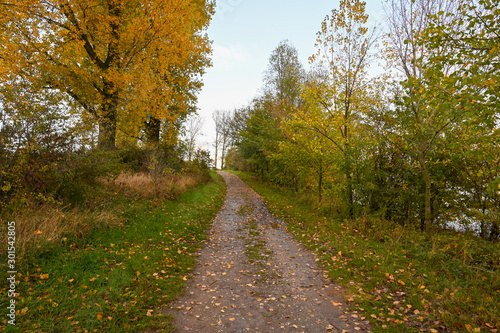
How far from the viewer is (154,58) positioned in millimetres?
10938

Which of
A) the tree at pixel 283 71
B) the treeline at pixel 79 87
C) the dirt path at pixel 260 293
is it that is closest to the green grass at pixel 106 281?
the dirt path at pixel 260 293

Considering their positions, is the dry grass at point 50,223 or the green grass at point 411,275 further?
the dry grass at point 50,223

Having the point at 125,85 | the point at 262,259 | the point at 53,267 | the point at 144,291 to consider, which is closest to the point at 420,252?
the point at 262,259

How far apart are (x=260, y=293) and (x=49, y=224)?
484 centimetres

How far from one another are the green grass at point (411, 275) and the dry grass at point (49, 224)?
607cm

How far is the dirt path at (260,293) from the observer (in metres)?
3.94

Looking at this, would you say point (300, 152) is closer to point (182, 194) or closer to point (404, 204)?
point (404, 204)

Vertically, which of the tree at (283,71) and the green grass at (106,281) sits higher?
the tree at (283,71)

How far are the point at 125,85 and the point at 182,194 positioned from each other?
5.54 metres

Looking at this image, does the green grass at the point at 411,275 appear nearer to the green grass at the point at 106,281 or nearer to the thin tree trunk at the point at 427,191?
the thin tree trunk at the point at 427,191

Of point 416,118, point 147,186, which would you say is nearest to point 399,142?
point 416,118

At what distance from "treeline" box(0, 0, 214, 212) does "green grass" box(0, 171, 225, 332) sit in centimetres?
176

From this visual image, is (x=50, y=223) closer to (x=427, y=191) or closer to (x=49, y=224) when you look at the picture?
(x=49, y=224)

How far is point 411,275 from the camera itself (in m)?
5.34
